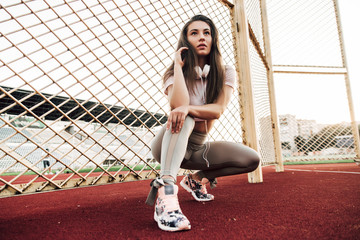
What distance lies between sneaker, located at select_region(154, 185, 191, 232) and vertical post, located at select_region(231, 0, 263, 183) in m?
1.10

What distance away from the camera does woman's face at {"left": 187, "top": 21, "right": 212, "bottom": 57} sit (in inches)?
38.6

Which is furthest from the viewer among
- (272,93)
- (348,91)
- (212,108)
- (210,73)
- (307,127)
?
(307,127)

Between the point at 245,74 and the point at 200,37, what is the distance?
2.86 ft

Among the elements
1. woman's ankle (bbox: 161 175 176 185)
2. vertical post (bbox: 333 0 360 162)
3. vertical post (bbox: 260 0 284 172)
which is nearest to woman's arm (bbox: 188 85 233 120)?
woman's ankle (bbox: 161 175 176 185)

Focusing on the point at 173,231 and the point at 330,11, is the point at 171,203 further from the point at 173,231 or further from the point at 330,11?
the point at 330,11

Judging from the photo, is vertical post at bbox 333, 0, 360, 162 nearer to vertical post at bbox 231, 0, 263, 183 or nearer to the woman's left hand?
vertical post at bbox 231, 0, 263, 183

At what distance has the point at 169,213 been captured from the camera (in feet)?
2.05

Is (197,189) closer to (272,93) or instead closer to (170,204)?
(170,204)

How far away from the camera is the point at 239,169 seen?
102 cm

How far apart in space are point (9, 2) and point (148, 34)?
95 cm

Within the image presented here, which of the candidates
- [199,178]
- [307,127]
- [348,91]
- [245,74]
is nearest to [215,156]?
[199,178]

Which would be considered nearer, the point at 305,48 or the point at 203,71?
the point at 203,71

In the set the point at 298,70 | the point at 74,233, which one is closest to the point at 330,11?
the point at 298,70

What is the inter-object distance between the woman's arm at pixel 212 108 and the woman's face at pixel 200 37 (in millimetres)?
198
